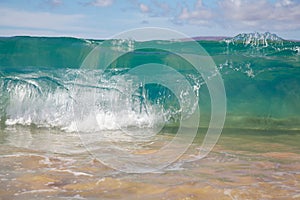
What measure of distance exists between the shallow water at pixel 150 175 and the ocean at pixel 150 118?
2cm

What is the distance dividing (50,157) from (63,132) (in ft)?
19.7

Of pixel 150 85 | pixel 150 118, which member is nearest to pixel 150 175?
pixel 150 118

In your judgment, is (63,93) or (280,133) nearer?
(280,133)

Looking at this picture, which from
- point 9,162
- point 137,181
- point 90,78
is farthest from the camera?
point 90,78

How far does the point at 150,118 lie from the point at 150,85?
195 inches

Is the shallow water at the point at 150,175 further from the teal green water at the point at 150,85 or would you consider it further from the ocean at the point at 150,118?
the teal green water at the point at 150,85

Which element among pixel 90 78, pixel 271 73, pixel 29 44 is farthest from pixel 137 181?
pixel 29 44

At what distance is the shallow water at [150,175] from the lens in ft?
29.7

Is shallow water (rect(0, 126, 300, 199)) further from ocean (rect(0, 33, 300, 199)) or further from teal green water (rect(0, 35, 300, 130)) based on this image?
teal green water (rect(0, 35, 300, 130))

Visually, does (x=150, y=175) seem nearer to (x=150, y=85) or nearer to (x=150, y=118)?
(x=150, y=118)

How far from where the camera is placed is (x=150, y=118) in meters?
21.9

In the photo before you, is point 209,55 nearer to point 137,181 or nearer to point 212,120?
point 212,120

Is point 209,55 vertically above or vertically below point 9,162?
above

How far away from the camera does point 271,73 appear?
31.3m
